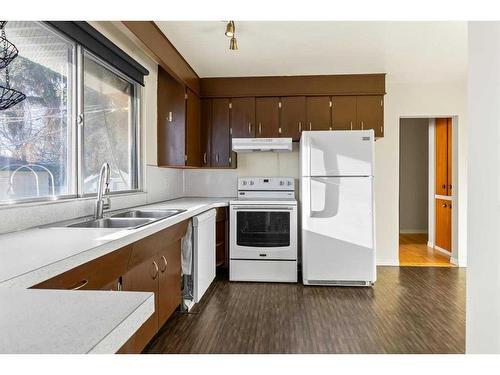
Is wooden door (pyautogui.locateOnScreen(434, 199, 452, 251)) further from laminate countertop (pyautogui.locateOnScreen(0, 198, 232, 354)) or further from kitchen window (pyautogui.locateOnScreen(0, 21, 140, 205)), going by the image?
laminate countertop (pyautogui.locateOnScreen(0, 198, 232, 354))

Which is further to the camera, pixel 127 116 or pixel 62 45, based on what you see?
pixel 127 116

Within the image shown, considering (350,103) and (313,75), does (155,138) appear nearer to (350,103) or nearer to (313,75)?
(313,75)

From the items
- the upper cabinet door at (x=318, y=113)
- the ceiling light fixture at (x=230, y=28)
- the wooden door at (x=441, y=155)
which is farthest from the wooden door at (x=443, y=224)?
the ceiling light fixture at (x=230, y=28)

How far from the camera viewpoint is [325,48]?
3080 millimetres

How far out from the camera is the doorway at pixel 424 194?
469 centimetres

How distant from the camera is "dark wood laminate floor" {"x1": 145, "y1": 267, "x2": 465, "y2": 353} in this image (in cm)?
216

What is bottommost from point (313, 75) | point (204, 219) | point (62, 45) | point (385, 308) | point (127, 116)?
point (385, 308)

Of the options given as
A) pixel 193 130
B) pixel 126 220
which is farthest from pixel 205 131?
pixel 126 220

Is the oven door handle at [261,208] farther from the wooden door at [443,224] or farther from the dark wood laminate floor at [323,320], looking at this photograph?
the wooden door at [443,224]

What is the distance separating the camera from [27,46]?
1.87 m

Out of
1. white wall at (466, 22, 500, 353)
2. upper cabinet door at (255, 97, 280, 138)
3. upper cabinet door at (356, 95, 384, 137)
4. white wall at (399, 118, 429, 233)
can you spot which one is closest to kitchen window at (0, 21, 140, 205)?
upper cabinet door at (255, 97, 280, 138)

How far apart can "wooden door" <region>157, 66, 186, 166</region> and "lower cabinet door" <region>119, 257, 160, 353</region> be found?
162 centimetres

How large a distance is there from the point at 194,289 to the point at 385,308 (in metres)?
1.61
